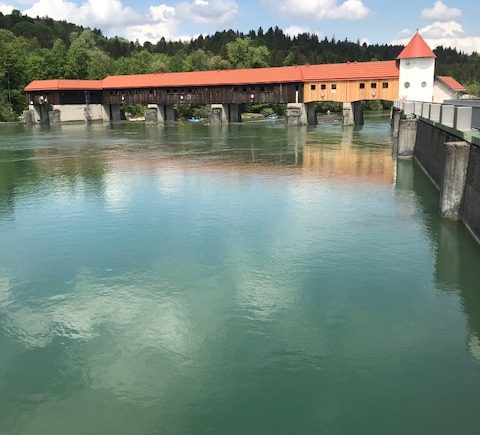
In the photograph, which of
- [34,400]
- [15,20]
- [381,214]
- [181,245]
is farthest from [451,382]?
[15,20]

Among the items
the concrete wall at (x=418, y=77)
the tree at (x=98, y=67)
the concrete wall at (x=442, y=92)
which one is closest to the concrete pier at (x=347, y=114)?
the concrete wall at (x=418, y=77)

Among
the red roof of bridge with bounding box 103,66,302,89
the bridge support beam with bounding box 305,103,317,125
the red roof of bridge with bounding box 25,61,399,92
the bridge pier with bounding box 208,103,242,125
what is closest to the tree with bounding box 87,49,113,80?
the red roof of bridge with bounding box 25,61,399,92

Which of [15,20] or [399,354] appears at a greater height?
[15,20]

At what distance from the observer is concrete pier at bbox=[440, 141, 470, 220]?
49.2 ft

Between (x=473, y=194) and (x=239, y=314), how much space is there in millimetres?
8384

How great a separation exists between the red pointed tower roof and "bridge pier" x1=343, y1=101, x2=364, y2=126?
1017cm

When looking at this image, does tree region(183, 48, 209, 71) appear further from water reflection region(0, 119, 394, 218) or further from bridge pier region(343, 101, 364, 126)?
water reflection region(0, 119, 394, 218)

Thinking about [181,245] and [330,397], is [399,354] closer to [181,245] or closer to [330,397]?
[330,397]

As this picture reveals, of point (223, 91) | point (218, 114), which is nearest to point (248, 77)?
point (223, 91)

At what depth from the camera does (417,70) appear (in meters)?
52.1

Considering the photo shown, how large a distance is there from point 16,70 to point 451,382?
95527 millimetres

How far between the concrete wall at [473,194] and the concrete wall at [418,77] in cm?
3948

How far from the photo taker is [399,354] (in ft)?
28.9

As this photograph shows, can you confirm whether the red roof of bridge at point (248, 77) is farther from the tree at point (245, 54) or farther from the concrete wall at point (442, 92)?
the tree at point (245, 54)
